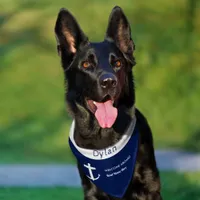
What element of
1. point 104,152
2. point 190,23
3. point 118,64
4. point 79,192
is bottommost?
→ point 79,192

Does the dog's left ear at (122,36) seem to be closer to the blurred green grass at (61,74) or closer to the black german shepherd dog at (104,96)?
the black german shepherd dog at (104,96)

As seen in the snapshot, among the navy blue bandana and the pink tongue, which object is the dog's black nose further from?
the navy blue bandana

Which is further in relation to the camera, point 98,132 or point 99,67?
point 98,132

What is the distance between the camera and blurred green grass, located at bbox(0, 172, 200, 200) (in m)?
4.30

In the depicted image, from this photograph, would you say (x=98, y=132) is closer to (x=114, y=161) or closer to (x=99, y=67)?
(x=114, y=161)

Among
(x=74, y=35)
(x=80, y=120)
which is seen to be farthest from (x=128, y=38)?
(x=80, y=120)

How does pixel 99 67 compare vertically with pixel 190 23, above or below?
above

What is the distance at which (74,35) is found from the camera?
132 inches

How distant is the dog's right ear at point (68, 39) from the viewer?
331 centimetres

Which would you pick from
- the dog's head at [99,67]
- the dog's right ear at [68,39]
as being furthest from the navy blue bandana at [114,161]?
the dog's right ear at [68,39]

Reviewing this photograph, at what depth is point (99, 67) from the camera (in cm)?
317

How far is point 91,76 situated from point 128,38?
0.38 meters

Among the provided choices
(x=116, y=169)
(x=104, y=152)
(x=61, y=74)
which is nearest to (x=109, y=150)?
(x=104, y=152)

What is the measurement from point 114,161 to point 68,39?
798 millimetres
